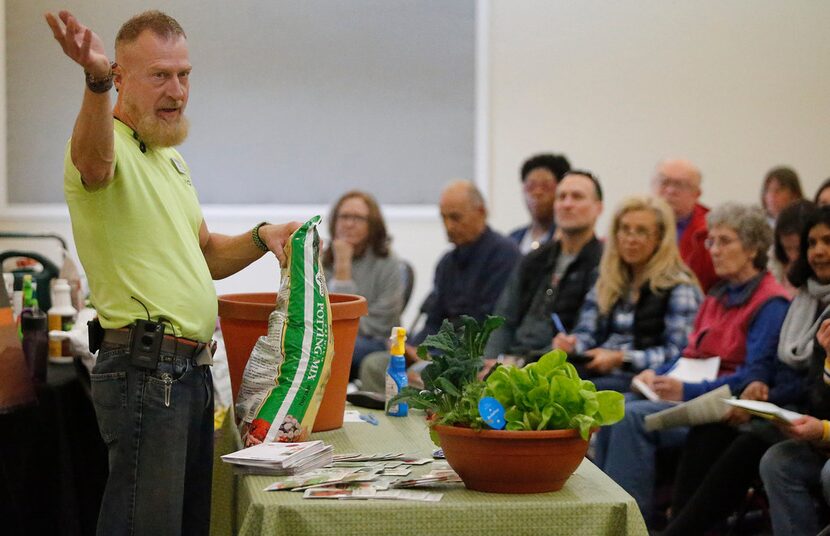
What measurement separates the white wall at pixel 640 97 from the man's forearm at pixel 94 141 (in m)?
4.35

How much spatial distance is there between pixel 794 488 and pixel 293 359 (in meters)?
1.49

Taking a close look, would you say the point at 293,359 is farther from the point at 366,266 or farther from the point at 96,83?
the point at 366,266

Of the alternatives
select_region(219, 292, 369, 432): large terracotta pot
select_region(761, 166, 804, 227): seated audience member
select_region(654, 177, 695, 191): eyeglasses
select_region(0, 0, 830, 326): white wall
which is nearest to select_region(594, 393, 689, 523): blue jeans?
select_region(219, 292, 369, 432): large terracotta pot

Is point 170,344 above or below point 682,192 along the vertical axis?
below

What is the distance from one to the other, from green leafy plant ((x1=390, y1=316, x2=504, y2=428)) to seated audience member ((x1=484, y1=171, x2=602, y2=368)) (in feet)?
6.60

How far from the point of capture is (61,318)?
3.07 m

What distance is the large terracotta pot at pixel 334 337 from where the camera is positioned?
2.18m

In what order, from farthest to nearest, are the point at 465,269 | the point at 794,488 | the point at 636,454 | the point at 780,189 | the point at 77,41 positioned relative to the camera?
1. the point at 780,189
2. the point at 465,269
3. the point at 636,454
4. the point at 794,488
5. the point at 77,41

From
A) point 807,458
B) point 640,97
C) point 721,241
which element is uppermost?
point 640,97

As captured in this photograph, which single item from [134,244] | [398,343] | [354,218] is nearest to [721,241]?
[398,343]

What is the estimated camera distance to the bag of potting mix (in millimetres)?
1983

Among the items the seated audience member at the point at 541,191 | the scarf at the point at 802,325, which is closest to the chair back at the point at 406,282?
the seated audience member at the point at 541,191

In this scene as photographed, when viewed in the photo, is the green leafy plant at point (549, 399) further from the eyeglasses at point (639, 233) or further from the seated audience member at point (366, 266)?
the seated audience member at point (366, 266)

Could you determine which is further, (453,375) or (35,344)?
(35,344)
